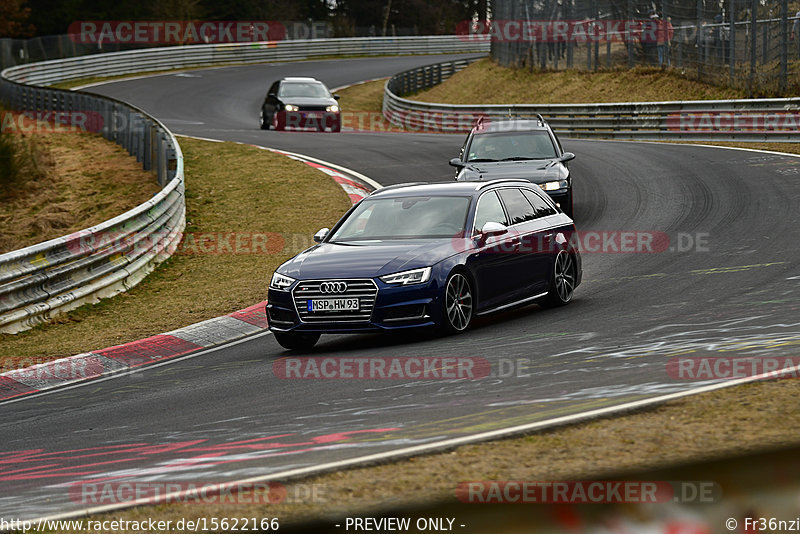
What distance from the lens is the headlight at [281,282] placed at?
33.3 feet

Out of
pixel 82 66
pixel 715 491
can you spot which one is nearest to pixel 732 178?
pixel 715 491

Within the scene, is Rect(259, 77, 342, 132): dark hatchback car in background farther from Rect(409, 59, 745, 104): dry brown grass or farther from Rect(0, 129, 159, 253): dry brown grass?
Rect(409, 59, 745, 104): dry brown grass

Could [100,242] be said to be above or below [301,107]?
below

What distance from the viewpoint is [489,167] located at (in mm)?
17203

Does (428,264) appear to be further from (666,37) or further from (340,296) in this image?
(666,37)

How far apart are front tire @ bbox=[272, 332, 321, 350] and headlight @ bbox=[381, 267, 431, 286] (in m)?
0.94

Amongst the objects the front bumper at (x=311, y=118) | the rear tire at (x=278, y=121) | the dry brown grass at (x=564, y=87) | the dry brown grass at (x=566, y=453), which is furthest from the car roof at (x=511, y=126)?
the rear tire at (x=278, y=121)

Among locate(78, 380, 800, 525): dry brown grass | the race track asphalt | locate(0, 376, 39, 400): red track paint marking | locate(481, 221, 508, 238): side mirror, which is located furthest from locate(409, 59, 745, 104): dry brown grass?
locate(78, 380, 800, 525): dry brown grass

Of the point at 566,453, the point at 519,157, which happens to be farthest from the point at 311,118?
the point at 566,453

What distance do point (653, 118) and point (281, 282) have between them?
74.2ft

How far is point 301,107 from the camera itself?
117 feet

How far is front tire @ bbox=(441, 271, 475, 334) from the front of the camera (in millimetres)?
9984

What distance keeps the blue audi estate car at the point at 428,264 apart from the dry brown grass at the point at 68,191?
430 inches

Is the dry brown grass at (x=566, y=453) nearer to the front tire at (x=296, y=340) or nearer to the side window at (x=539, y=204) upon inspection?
the front tire at (x=296, y=340)
